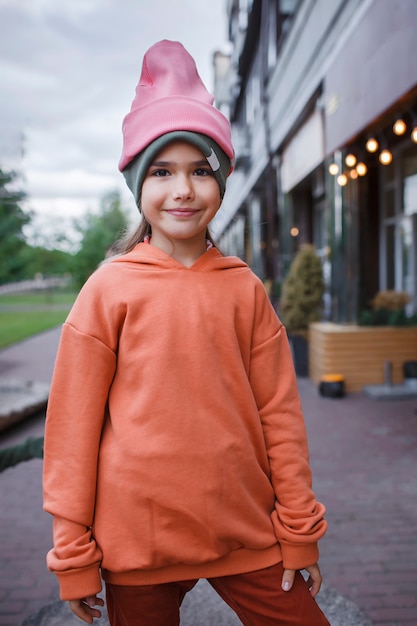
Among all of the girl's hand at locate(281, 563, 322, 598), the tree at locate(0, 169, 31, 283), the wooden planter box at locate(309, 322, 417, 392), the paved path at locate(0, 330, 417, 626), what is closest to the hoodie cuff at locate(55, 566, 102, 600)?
the girl's hand at locate(281, 563, 322, 598)

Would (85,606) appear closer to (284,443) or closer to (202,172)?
(284,443)

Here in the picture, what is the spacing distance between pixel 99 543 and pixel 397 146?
937 cm

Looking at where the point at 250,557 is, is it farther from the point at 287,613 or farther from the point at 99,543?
the point at 99,543

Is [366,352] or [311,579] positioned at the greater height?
[311,579]

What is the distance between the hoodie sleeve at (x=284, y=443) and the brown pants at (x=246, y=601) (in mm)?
81

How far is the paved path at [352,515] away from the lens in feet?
9.45

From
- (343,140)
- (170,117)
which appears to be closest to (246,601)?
(170,117)

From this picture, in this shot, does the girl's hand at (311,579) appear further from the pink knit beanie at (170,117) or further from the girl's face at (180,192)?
the pink knit beanie at (170,117)

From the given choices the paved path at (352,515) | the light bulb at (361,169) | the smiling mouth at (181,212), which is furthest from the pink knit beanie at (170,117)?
the light bulb at (361,169)

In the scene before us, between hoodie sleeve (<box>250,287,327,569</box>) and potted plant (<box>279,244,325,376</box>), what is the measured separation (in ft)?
23.0

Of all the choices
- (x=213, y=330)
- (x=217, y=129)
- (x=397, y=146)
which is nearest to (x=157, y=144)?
(x=217, y=129)

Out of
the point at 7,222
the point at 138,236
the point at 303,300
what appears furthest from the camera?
the point at 7,222

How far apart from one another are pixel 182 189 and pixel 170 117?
190mm

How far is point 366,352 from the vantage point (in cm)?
761
